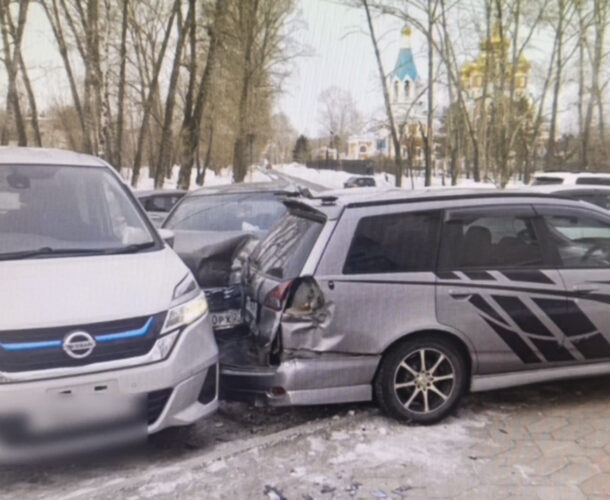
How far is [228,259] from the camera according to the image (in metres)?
4.96

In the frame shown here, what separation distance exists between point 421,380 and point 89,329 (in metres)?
2.13

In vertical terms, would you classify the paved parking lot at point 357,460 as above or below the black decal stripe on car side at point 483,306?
below

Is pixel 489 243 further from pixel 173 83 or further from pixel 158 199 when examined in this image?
pixel 173 83

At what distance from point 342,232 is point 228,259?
1.52 m

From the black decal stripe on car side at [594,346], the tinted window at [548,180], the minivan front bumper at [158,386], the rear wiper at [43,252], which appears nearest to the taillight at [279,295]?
the minivan front bumper at [158,386]

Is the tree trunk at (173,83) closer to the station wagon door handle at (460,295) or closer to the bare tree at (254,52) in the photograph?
the bare tree at (254,52)

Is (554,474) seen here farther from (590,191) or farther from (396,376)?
(590,191)

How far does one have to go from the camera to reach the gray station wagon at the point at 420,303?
365 cm

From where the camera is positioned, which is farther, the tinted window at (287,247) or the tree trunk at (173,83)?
the tree trunk at (173,83)

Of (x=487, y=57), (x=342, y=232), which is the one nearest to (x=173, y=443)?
(x=342, y=232)

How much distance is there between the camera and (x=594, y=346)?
409 centimetres

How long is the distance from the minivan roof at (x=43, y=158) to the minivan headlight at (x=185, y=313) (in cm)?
173

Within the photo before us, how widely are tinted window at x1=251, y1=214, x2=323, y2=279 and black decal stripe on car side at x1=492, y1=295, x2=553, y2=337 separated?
1.31m

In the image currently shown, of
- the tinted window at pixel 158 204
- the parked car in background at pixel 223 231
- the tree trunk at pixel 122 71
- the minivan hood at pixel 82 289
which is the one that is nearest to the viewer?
the minivan hood at pixel 82 289
